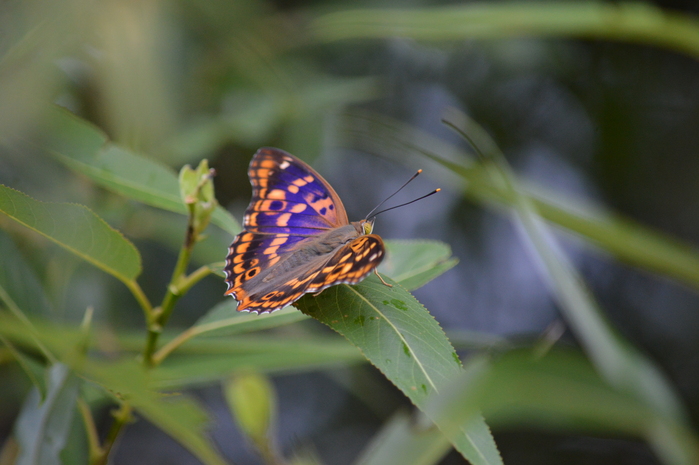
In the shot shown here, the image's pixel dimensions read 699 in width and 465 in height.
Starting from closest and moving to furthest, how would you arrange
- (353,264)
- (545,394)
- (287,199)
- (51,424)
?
1. (545,394)
2. (51,424)
3. (353,264)
4. (287,199)

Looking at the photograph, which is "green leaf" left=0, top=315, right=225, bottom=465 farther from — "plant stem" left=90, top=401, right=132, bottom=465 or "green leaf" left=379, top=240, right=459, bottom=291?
"green leaf" left=379, top=240, right=459, bottom=291

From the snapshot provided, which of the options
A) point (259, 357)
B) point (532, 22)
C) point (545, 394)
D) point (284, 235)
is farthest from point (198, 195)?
point (532, 22)

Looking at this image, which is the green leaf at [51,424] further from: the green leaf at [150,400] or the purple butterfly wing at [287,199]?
the purple butterfly wing at [287,199]

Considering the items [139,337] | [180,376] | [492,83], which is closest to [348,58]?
[492,83]

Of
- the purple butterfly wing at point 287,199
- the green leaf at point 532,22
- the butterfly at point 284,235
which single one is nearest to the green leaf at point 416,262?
the butterfly at point 284,235

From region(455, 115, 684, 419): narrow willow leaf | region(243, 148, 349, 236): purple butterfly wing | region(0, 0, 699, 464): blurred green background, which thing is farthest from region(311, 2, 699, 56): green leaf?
region(243, 148, 349, 236): purple butterfly wing

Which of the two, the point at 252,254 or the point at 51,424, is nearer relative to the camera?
the point at 51,424

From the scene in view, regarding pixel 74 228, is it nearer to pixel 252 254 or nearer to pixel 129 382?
pixel 129 382

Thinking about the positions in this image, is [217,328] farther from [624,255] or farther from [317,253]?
[624,255]
